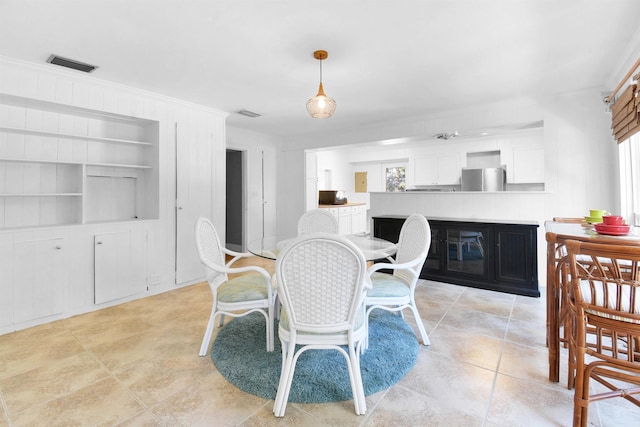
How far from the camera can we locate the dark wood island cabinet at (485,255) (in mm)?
3400

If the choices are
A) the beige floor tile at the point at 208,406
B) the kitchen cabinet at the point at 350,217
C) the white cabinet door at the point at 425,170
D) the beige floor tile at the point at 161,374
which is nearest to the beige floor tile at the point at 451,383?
the beige floor tile at the point at 208,406

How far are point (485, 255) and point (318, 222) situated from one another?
2.10 metres

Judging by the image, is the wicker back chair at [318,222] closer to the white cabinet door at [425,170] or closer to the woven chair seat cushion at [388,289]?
the woven chair seat cushion at [388,289]

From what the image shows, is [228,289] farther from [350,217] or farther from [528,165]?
[528,165]

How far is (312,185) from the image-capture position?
243 inches

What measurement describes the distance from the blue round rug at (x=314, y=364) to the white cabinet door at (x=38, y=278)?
5.68 feet

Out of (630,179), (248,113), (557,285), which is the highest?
(248,113)

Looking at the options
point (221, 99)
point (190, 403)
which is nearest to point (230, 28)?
point (221, 99)

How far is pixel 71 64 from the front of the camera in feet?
8.94

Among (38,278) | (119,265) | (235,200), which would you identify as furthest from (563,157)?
(38,278)

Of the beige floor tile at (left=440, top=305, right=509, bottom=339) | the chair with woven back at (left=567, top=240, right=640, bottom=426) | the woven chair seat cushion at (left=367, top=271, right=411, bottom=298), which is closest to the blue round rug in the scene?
the woven chair seat cushion at (left=367, top=271, right=411, bottom=298)

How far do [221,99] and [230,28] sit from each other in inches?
65.4

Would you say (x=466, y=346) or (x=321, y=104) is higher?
(x=321, y=104)

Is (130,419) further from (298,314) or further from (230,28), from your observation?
(230,28)
